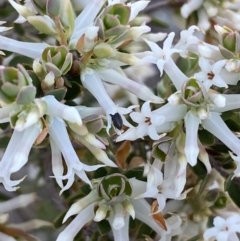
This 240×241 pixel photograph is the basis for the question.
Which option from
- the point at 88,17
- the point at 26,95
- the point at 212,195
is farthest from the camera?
the point at 212,195

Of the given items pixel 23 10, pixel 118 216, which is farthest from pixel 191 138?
pixel 23 10

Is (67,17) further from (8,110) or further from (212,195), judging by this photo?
(212,195)

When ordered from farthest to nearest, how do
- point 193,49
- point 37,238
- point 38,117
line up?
point 37,238
point 193,49
point 38,117

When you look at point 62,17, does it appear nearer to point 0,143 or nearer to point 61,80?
point 61,80

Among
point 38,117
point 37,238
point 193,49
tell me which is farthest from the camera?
point 37,238

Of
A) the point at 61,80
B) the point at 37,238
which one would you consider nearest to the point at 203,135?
the point at 61,80

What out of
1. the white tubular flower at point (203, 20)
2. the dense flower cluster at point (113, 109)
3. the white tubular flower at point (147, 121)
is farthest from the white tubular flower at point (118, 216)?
the white tubular flower at point (203, 20)

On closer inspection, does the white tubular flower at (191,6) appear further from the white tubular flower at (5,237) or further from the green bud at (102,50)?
the white tubular flower at (5,237)
